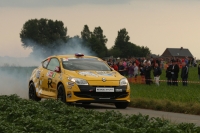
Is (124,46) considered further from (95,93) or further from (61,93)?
(95,93)

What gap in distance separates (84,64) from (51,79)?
3.58 ft

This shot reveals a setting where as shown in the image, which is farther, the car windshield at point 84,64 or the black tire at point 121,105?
the car windshield at point 84,64

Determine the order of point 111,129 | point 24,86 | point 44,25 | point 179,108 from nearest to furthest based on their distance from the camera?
point 111,129 → point 179,108 → point 24,86 → point 44,25

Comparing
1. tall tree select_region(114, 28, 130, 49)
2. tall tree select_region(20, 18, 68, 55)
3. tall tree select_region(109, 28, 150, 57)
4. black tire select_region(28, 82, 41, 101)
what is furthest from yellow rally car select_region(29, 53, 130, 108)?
tall tree select_region(114, 28, 130, 49)

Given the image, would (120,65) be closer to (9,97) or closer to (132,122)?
(9,97)

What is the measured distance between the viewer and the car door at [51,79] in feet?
63.0

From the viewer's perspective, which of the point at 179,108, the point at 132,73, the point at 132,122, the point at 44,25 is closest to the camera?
the point at 132,122

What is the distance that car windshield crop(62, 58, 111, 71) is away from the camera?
755 inches

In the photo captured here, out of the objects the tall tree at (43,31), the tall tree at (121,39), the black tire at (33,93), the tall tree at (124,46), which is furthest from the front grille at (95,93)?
the tall tree at (121,39)

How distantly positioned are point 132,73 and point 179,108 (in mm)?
24338

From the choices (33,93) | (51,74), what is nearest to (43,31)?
(33,93)

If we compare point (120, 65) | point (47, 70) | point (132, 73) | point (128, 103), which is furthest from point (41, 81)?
point (120, 65)

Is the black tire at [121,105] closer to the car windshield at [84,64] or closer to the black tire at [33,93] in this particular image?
the car windshield at [84,64]

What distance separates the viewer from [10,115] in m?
13.2
